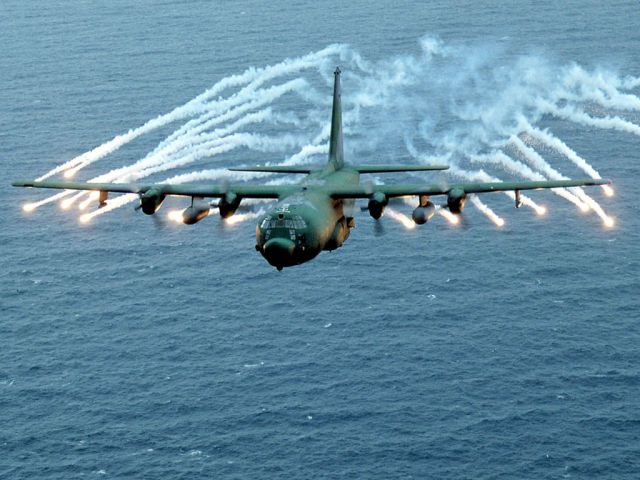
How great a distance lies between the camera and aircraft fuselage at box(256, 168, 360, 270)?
81.5 metres

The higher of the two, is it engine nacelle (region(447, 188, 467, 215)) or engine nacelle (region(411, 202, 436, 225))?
engine nacelle (region(447, 188, 467, 215))

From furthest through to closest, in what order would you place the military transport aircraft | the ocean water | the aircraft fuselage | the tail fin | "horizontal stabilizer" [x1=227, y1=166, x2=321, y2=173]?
the ocean water, the tail fin, "horizontal stabilizer" [x1=227, y1=166, x2=321, y2=173], the military transport aircraft, the aircraft fuselage

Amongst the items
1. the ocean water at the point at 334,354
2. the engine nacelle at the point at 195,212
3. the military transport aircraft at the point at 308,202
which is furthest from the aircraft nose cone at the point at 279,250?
the ocean water at the point at 334,354

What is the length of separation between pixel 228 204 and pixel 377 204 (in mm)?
12919

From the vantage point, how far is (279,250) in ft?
265

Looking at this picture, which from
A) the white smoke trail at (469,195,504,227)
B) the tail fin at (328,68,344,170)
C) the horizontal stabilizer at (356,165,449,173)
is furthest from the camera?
the tail fin at (328,68,344,170)

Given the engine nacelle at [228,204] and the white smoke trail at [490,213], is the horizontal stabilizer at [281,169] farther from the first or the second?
the white smoke trail at [490,213]

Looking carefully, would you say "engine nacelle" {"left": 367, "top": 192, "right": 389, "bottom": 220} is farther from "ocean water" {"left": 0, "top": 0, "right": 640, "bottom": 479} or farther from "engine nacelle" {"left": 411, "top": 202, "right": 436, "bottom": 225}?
"ocean water" {"left": 0, "top": 0, "right": 640, "bottom": 479}

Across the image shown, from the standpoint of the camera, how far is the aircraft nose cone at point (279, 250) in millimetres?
80812

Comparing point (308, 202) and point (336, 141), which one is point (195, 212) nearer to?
point (308, 202)

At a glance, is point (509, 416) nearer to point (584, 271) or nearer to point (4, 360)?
point (584, 271)

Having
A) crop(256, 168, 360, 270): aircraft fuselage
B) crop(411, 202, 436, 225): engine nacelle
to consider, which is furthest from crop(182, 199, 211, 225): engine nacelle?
crop(411, 202, 436, 225): engine nacelle

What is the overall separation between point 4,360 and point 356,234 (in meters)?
65.3

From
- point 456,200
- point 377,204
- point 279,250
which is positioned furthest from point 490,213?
point 279,250
